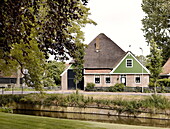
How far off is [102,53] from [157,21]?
1126 cm

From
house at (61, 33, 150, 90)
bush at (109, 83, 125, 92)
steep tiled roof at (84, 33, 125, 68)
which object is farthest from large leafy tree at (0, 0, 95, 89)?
steep tiled roof at (84, 33, 125, 68)

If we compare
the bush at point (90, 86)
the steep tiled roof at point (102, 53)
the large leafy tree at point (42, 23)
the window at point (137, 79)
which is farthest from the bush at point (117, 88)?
the large leafy tree at point (42, 23)

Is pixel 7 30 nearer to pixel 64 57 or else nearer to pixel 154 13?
pixel 64 57

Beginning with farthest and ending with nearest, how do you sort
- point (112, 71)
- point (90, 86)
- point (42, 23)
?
point (112, 71) → point (90, 86) → point (42, 23)

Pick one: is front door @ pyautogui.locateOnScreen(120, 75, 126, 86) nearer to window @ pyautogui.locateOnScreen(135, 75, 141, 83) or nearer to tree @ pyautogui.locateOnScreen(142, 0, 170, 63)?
window @ pyautogui.locateOnScreen(135, 75, 141, 83)

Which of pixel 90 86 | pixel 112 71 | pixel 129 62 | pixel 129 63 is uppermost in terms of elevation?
pixel 129 62

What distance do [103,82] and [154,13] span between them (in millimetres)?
14782

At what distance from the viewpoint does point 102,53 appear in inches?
1877

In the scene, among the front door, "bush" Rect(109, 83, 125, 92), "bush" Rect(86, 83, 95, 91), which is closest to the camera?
"bush" Rect(109, 83, 125, 92)

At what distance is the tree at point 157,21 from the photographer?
43750mm

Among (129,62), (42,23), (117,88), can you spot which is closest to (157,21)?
(129,62)

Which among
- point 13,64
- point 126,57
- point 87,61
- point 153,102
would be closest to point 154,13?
point 126,57

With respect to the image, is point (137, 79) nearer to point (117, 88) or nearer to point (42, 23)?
point (117, 88)

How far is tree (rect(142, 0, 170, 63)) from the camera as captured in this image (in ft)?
144
